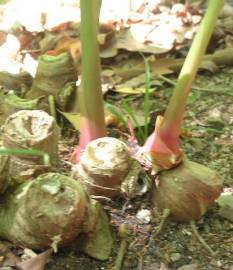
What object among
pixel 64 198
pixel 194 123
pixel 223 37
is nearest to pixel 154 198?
pixel 64 198

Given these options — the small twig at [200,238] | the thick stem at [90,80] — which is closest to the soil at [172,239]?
the small twig at [200,238]

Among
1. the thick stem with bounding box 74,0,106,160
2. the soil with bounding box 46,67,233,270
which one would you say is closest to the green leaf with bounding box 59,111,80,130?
the soil with bounding box 46,67,233,270

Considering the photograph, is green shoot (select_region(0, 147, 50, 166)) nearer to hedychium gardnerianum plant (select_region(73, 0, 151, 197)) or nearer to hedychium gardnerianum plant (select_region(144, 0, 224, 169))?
hedychium gardnerianum plant (select_region(73, 0, 151, 197))

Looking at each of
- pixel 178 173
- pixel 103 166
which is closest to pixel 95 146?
pixel 103 166

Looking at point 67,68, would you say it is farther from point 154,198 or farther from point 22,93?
point 154,198

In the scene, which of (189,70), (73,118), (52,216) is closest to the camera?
(52,216)

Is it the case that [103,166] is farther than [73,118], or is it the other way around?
[73,118]

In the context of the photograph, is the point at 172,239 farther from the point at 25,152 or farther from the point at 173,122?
the point at 25,152
